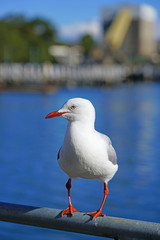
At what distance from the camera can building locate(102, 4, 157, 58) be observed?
10931 cm

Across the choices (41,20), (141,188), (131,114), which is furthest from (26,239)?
(41,20)

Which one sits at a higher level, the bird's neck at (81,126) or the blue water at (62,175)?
the bird's neck at (81,126)

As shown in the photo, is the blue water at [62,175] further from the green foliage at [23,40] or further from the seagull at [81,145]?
the green foliage at [23,40]

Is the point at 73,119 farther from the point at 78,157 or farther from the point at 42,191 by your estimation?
the point at 42,191

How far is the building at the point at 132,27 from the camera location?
109312 mm

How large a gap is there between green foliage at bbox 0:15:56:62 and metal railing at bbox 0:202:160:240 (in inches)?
2438

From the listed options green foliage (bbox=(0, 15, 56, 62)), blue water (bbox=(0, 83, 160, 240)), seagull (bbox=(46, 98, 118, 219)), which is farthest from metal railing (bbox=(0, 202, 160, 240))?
green foliage (bbox=(0, 15, 56, 62))

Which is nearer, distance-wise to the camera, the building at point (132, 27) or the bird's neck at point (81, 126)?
the bird's neck at point (81, 126)

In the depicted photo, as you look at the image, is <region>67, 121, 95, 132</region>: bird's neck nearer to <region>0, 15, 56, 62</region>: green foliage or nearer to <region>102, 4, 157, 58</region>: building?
<region>0, 15, 56, 62</region>: green foliage

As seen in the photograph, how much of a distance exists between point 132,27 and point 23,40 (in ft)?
161

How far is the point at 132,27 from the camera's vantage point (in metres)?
115

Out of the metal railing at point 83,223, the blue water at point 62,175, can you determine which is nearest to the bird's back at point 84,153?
the metal railing at point 83,223

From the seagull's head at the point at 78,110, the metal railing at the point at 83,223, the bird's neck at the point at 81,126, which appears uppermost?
the seagull's head at the point at 78,110

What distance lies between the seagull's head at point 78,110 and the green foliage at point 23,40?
62000 millimetres
